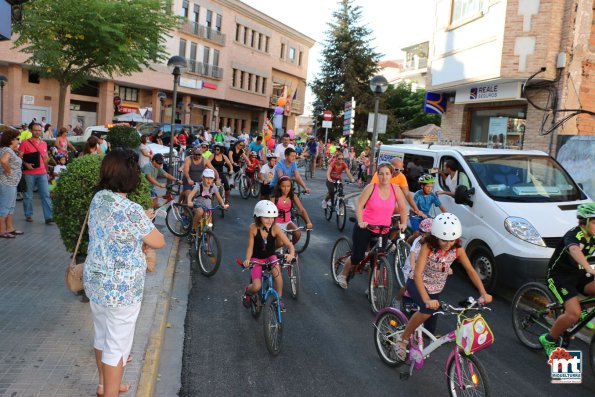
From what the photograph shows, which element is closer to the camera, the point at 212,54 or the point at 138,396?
the point at 138,396

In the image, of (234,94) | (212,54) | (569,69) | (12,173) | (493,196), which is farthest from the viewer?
(234,94)

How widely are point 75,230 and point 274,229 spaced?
2.10 m

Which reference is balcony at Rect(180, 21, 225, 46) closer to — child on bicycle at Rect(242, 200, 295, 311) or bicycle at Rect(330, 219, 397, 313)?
bicycle at Rect(330, 219, 397, 313)

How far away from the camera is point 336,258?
7.82 m

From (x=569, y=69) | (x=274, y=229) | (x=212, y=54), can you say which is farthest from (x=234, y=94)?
(x=274, y=229)

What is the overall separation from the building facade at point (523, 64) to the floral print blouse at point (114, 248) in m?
13.6

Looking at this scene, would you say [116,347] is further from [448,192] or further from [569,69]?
[569,69]

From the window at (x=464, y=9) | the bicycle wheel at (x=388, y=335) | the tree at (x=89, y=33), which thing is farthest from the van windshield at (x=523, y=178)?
the tree at (x=89, y=33)

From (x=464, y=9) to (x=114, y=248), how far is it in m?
16.6

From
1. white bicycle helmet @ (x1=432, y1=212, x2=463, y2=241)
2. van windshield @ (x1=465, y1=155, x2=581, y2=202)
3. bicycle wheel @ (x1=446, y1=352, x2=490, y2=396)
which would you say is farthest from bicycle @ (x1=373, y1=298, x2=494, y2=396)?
van windshield @ (x1=465, y1=155, x2=581, y2=202)

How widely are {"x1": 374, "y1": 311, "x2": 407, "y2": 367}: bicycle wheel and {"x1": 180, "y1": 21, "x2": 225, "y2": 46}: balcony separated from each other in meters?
41.0

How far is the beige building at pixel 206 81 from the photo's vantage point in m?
33.5

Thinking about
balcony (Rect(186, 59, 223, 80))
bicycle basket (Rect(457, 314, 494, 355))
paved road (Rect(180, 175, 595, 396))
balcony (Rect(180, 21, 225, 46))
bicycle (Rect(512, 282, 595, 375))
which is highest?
balcony (Rect(180, 21, 225, 46))

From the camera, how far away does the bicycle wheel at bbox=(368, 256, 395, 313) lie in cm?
634
